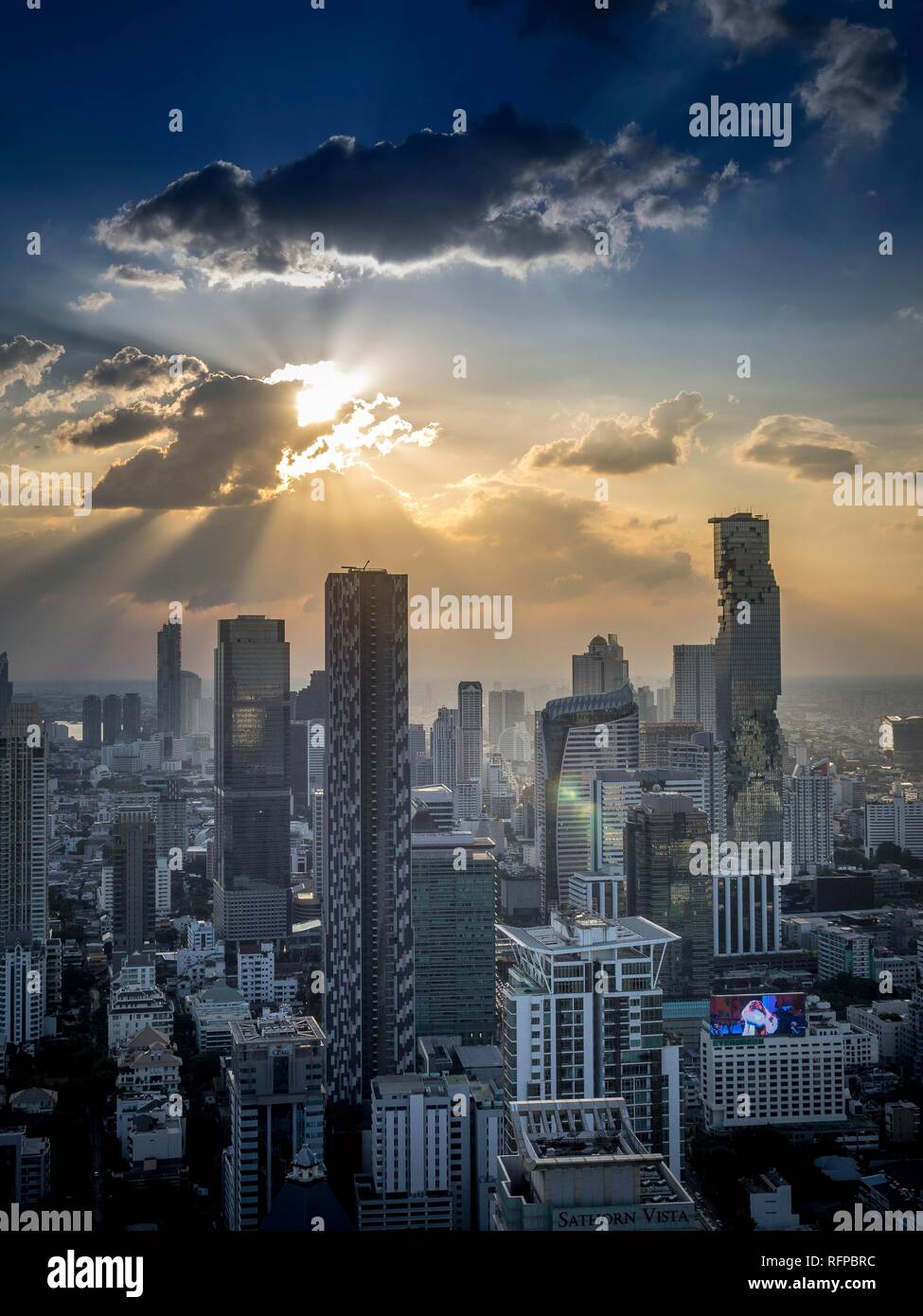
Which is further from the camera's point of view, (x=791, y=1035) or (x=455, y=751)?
(x=455, y=751)

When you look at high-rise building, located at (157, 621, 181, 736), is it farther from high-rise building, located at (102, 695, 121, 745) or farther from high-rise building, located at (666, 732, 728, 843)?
high-rise building, located at (666, 732, 728, 843)

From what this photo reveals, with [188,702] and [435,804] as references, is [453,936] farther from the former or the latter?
[188,702]

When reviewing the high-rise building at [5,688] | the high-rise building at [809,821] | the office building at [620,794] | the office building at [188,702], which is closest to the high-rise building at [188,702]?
the office building at [188,702]

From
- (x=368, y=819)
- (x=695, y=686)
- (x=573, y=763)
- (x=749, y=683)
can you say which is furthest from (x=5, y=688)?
(x=749, y=683)

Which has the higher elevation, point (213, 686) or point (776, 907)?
point (213, 686)

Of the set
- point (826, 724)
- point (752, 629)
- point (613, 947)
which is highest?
point (752, 629)

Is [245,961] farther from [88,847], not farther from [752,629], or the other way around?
[752,629]
